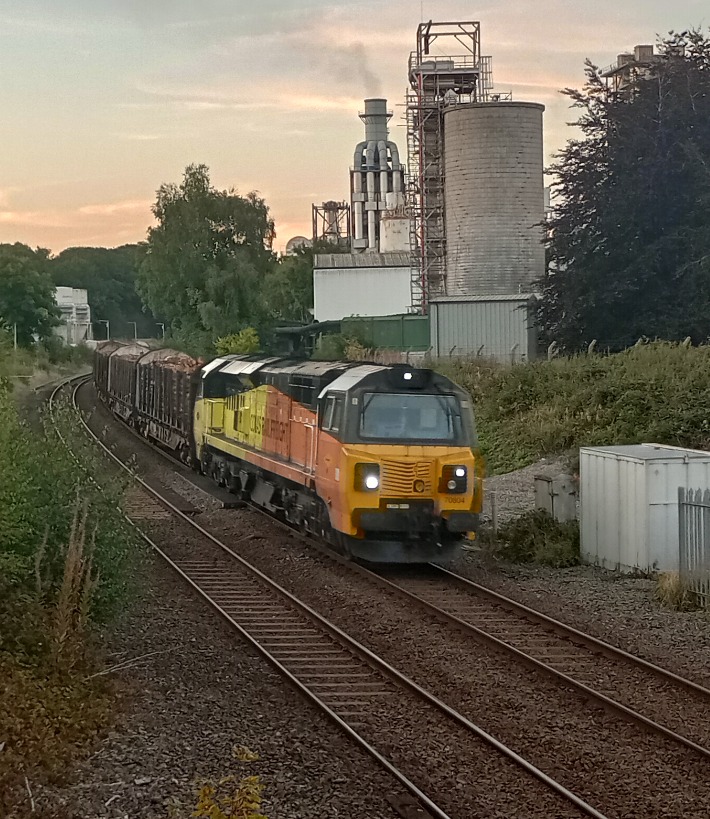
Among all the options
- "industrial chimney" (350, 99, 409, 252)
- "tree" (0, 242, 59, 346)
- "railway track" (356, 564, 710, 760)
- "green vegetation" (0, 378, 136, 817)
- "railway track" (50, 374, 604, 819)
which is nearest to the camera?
"railway track" (50, 374, 604, 819)

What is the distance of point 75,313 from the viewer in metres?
120

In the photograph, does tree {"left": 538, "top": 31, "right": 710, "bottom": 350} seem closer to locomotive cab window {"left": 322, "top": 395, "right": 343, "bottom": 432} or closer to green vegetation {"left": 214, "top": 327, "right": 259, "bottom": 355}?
green vegetation {"left": 214, "top": 327, "right": 259, "bottom": 355}

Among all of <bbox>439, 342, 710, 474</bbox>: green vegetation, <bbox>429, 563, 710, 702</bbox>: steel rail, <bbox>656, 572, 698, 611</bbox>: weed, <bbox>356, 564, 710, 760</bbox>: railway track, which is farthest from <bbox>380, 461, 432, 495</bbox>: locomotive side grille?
<bbox>439, 342, 710, 474</bbox>: green vegetation

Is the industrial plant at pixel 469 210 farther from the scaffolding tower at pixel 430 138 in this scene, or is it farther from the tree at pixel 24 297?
the tree at pixel 24 297

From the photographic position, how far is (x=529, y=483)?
81.4 ft

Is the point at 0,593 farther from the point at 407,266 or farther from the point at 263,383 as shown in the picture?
the point at 407,266

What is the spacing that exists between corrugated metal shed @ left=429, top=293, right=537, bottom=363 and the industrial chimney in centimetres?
3776

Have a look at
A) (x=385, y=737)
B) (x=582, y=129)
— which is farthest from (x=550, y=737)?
(x=582, y=129)

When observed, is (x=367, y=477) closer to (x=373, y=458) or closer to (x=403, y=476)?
(x=373, y=458)

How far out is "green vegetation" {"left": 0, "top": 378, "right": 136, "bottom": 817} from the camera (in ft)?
28.7

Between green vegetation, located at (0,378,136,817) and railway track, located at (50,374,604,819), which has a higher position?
green vegetation, located at (0,378,136,817)

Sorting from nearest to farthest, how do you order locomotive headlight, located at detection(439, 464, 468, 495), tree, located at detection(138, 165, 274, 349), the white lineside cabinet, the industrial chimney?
the white lineside cabinet, locomotive headlight, located at detection(439, 464, 468, 495), tree, located at detection(138, 165, 274, 349), the industrial chimney

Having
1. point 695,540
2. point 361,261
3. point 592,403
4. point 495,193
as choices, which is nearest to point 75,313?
point 361,261

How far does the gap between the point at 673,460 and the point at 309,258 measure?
85.8 m
